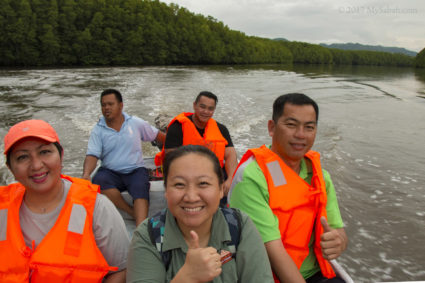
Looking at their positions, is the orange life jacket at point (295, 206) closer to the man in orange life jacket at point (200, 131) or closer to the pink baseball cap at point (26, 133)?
the pink baseball cap at point (26, 133)

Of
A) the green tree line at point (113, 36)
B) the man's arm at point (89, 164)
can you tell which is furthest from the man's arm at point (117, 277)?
the green tree line at point (113, 36)

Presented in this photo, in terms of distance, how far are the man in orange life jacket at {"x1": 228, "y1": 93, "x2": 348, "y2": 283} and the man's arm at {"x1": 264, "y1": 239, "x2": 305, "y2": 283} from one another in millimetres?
29

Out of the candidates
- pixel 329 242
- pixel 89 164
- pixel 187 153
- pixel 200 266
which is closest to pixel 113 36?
pixel 89 164

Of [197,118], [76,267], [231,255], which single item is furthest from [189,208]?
[197,118]

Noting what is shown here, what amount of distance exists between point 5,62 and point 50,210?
41846 millimetres

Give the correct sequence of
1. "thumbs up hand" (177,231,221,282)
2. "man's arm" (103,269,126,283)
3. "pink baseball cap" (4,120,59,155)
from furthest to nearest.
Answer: "man's arm" (103,269,126,283), "pink baseball cap" (4,120,59,155), "thumbs up hand" (177,231,221,282)

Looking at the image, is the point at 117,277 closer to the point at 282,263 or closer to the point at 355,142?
the point at 282,263

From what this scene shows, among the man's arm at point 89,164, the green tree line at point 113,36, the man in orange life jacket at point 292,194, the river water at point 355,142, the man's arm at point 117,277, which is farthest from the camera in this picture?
the green tree line at point 113,36

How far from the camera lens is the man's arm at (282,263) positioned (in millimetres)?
1482

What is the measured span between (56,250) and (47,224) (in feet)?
0.44

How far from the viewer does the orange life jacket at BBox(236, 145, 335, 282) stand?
161 centimetres

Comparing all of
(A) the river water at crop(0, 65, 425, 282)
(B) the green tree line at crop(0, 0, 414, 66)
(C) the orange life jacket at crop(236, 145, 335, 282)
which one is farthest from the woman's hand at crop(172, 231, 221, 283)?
(B) the green tree line at crop(0, 0, 414, 66)

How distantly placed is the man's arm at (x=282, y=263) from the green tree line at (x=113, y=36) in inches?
1656

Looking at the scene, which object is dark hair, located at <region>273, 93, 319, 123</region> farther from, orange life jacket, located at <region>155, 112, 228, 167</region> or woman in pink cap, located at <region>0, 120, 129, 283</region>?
orange life jacket, located at <region>155, 112, 228, 167</region>
